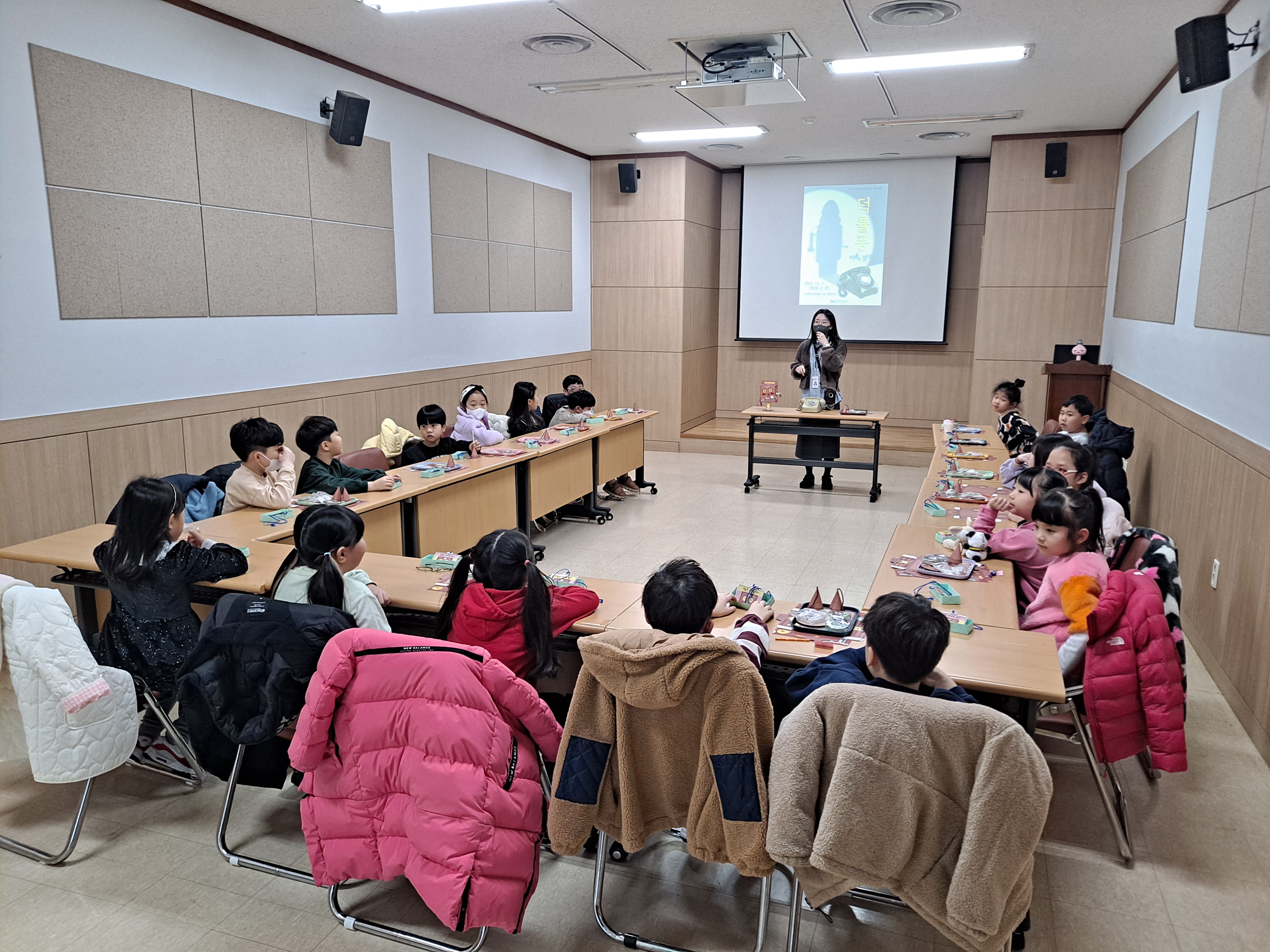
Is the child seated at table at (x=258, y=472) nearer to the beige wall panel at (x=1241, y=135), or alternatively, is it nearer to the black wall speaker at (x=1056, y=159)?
the beige wall panel at (x=1241, y=135)

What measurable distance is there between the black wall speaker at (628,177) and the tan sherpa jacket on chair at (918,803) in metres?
8.75

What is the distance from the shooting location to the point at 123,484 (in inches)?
187

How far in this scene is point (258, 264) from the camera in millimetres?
5480

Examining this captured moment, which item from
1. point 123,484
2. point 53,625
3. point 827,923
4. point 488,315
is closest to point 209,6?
point 123,484

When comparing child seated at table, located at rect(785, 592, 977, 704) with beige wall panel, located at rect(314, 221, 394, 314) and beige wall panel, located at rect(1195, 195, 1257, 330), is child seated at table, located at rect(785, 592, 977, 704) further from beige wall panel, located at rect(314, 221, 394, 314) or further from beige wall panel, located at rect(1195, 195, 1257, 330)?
beige wall panel, located at rect(314, 221, 394, 314)

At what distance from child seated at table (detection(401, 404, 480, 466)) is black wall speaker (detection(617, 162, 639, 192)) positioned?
4.83 m

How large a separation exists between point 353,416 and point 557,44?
Answer: 2.99m

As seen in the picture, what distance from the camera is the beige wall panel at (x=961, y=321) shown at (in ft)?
33.7

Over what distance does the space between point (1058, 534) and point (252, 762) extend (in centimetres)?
277

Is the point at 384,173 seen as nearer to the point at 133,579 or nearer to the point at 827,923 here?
the point at 133,579

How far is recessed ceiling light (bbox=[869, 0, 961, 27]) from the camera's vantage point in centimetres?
489

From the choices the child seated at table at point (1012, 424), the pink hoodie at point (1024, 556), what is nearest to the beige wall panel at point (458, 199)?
the child seated at table at point (1012, 424)

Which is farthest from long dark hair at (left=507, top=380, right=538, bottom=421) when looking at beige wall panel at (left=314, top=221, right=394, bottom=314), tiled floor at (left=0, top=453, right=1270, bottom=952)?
tiled floor at (left=0, top=453, right=1270, bottom=952)

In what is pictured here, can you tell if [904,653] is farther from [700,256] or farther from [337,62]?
[700,256]
